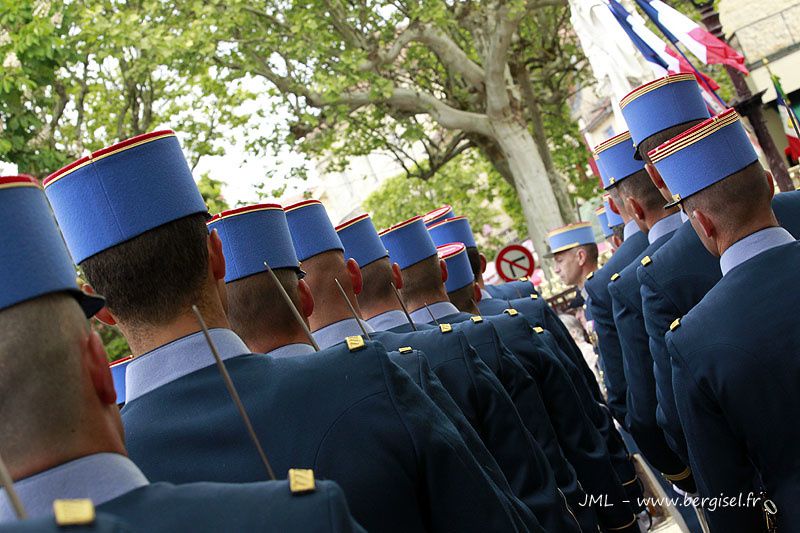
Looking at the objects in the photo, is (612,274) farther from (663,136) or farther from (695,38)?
(695,38)

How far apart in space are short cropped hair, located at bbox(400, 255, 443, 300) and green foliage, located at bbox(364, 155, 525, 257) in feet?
69.0

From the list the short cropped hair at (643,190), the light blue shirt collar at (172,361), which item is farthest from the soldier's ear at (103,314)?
the short cropped hair at (643,190)

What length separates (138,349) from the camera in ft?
8.00

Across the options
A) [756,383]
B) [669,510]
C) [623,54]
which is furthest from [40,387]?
[623,54]

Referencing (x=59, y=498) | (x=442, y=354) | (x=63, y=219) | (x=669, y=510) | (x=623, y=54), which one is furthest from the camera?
(x=623, y=54)

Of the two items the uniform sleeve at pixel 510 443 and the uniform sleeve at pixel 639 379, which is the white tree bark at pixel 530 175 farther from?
the uniform sleeve at pixel 510 443

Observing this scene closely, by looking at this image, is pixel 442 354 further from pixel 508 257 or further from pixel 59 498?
pixel 508 257

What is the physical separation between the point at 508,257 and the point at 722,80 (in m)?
22.8

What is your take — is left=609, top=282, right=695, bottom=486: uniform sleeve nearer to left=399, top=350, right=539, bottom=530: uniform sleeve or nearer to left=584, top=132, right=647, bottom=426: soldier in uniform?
left=584, top=132, right=647, bottom=426: soldier in uniform

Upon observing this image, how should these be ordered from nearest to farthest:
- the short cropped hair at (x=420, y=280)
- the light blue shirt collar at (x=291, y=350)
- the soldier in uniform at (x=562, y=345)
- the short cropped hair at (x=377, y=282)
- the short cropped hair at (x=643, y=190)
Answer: the light blue shirt collar at (x=291, y=350), the short cropped hair at (x=377, y=282), the short cropped hair at (x=420, y=280), the short cropped hair at (x=643, y=190), the soldier in uniform at (x=562, y=345)

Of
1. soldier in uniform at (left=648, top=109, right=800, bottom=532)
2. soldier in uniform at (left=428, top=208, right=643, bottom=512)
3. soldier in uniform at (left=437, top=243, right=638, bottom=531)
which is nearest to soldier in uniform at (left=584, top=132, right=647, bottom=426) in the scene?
soldier in uniform at (left=428, top=208, right=643, bottom=512)

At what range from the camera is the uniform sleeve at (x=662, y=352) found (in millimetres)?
4426

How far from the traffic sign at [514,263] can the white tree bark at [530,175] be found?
649 centimetres

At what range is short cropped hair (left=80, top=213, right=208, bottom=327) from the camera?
238 cm
